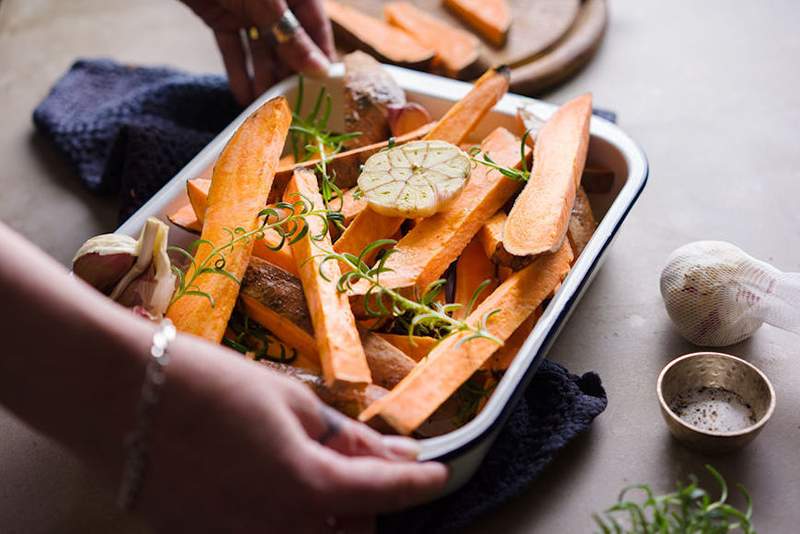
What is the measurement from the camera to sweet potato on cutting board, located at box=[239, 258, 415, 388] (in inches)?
51.0

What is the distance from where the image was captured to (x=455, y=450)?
3.70 ft

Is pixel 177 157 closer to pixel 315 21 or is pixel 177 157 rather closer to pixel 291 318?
pixel 315 21

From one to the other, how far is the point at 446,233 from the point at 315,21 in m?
0.83

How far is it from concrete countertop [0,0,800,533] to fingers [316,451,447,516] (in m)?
0.26

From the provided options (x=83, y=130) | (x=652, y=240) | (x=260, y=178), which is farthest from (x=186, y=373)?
(x=83, y=130)

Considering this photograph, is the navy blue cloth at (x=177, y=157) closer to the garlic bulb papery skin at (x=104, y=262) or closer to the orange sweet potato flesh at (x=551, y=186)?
the orange sweet potato flesh at (x=551, y=186)

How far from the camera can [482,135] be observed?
70.4 inches

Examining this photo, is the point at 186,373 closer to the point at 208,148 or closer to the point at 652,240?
the point at 208,148

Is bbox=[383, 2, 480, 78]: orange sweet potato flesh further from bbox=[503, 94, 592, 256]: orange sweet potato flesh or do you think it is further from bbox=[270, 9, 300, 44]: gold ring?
bbox=[503, 94, 592, 256]: orange sweet potato flesh

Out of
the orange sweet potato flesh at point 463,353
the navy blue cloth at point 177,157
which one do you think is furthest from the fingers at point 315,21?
the orange sweet potato flesh at point 463,353

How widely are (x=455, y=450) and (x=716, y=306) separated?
1.97 ft

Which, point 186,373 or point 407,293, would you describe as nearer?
point 186,373

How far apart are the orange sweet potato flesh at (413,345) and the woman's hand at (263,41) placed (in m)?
0.76

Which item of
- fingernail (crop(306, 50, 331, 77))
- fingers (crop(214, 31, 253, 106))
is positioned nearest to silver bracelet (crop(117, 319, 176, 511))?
fingernail (crop(306, 50, 331, 77))
